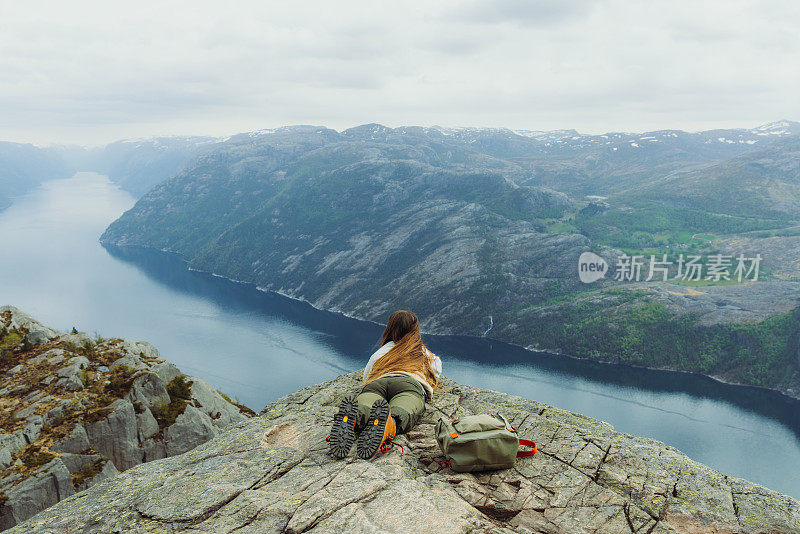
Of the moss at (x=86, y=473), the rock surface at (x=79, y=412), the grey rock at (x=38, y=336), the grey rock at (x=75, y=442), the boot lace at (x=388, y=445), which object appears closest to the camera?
the boot lace at (x=388, y=445)

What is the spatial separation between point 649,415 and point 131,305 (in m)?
206

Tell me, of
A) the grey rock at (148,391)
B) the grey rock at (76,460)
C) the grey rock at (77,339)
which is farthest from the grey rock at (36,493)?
the grey rock at (77,339)

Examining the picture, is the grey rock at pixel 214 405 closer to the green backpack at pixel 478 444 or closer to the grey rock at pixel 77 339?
the grey rock at pixel 77 339

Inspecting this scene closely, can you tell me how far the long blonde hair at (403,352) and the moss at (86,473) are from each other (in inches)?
522

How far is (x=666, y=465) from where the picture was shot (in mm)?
9352

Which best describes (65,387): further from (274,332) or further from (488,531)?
(274,332)

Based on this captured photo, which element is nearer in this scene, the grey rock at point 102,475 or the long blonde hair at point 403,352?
the long blonde hair at point 403,352

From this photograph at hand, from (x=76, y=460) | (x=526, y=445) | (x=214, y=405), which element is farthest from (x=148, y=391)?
(x=526, y=445)

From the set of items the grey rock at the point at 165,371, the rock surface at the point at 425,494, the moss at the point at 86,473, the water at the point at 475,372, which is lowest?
the water at the point at 475,372

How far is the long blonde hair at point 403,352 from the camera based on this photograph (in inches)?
463

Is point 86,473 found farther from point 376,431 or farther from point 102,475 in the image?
point 376,431

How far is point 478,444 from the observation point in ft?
28.8

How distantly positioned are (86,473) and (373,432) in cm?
1478

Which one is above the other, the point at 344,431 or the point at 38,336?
the point at 344,431
